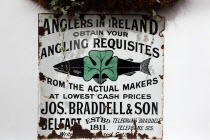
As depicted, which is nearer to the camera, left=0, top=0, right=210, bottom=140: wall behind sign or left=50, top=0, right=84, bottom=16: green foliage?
left=50, top=0, right=84, bottom=16: green foliage

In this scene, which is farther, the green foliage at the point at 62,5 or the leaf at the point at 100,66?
the leaf at the point at 100,66

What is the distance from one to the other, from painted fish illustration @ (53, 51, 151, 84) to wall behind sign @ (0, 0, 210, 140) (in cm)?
Result: 36

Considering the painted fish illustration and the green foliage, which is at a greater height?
the green foliage

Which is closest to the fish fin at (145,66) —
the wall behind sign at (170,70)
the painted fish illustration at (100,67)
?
the painted fish illustration at (100,67)

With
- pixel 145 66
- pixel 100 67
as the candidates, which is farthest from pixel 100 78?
pixel 145 66

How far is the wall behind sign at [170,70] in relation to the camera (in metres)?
3.47

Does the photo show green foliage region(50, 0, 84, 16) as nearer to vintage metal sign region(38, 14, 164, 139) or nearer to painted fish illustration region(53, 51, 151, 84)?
vintage metal sign region(38, 14, 164, 139)

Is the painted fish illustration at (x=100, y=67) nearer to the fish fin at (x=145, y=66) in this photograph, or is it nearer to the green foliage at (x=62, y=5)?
the fish fin at (x=145, y=66)

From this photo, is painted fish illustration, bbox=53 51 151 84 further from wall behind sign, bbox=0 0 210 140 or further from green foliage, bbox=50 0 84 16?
green foliage, bbox=50 0 84 16

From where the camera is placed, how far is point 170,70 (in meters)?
3.52

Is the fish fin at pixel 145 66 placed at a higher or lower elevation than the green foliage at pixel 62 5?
lower

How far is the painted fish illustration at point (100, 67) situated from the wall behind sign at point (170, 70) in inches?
14.0

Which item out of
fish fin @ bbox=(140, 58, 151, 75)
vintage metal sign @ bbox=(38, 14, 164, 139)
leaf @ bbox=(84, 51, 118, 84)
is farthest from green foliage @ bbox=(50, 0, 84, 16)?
fish fin @ bbox=(140, 58, 151, 75)

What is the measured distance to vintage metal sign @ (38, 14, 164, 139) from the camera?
349 cm
